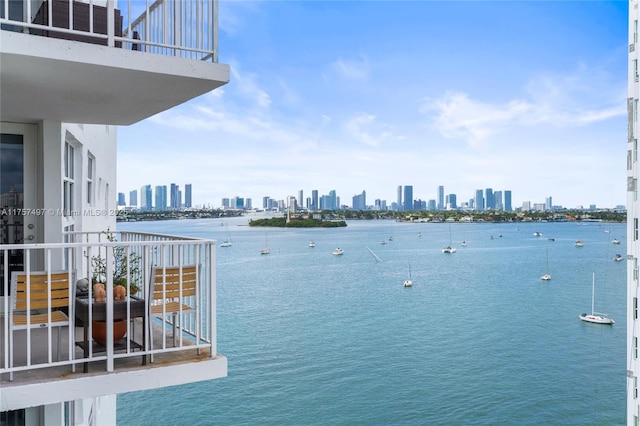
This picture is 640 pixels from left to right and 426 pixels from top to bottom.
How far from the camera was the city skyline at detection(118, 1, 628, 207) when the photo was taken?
90.4 m

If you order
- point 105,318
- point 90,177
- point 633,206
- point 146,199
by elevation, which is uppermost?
point 146,199

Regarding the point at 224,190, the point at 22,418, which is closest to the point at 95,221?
the point at 22,418

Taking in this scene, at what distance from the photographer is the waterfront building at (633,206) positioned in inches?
758

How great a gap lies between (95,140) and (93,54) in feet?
19.3

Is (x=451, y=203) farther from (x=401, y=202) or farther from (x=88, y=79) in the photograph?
(x=88, y=79)

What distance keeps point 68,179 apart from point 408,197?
109m

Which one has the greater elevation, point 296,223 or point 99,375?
point 99,375

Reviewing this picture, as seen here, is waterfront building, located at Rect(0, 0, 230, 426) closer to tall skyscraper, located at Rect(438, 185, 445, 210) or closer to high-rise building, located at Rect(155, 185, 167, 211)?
high-rise building, located at Rect(155, 185, 167, 211)

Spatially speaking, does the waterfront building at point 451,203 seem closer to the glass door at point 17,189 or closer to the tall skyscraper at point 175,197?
the tall skyscraper at point 175,197

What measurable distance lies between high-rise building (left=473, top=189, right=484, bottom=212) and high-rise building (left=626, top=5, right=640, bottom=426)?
91.9 meters

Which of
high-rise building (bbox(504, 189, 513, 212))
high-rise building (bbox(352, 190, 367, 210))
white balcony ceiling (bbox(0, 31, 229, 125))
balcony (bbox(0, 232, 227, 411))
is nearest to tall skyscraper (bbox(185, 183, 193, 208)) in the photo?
high-rise building (bbox(352, 190, 367, 210))

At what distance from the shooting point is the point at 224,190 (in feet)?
293

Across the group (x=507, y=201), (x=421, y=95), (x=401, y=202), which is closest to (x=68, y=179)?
(x=421, y=95)

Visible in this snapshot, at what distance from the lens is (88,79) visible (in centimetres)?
430
